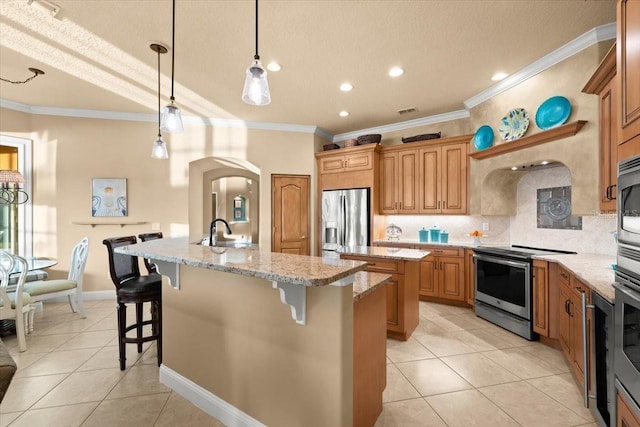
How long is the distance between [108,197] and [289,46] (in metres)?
3.73

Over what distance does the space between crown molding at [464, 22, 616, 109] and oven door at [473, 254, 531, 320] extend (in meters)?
2.07

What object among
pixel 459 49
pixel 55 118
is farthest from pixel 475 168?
pixel 55 118

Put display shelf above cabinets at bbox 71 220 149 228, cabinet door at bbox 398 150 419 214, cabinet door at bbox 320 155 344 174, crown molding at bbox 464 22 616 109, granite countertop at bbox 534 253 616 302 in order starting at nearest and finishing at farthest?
granite countertop at bbox 534 253 616 302, crown molding at bbox 464 22 616 109, display shelf above cabinets at bbox 71 220 149 228, cabinet door at bbox 398 150 419 214, cabinet door at bbox 320 155 344 174

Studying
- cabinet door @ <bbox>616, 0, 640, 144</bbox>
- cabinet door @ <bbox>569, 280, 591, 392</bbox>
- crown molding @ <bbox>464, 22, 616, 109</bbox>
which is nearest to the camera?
cabinet door @ <bbox>616, 0, 640, 144</bbox>

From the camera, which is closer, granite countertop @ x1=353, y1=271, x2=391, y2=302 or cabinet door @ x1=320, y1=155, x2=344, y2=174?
granite countertop @ x1=353, y1=271, x2=391, y2=302

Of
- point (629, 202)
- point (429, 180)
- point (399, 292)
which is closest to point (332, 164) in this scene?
point (429, 180)

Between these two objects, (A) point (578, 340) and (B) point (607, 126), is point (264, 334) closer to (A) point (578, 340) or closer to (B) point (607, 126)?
(A) point (578, 340)

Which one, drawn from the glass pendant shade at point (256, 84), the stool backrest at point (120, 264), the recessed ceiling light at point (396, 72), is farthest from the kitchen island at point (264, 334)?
the recessed ceiling light at point (396, 72)

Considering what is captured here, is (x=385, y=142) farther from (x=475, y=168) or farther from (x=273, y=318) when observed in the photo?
(x=273, y=318)

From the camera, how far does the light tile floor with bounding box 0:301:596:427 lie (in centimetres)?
192

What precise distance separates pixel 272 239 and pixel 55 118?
3750 mm

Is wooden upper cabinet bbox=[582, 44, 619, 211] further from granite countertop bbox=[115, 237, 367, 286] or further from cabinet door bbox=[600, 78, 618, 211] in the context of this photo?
granite countertop bbox=[115, 237, 367, 286]

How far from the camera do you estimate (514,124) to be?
348 cm

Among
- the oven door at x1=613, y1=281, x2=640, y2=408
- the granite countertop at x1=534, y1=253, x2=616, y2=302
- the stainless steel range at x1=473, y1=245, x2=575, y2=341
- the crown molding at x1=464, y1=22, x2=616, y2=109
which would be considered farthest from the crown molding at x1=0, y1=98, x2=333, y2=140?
the oven door at x1=613, y1=281, x2=640, y2=408
